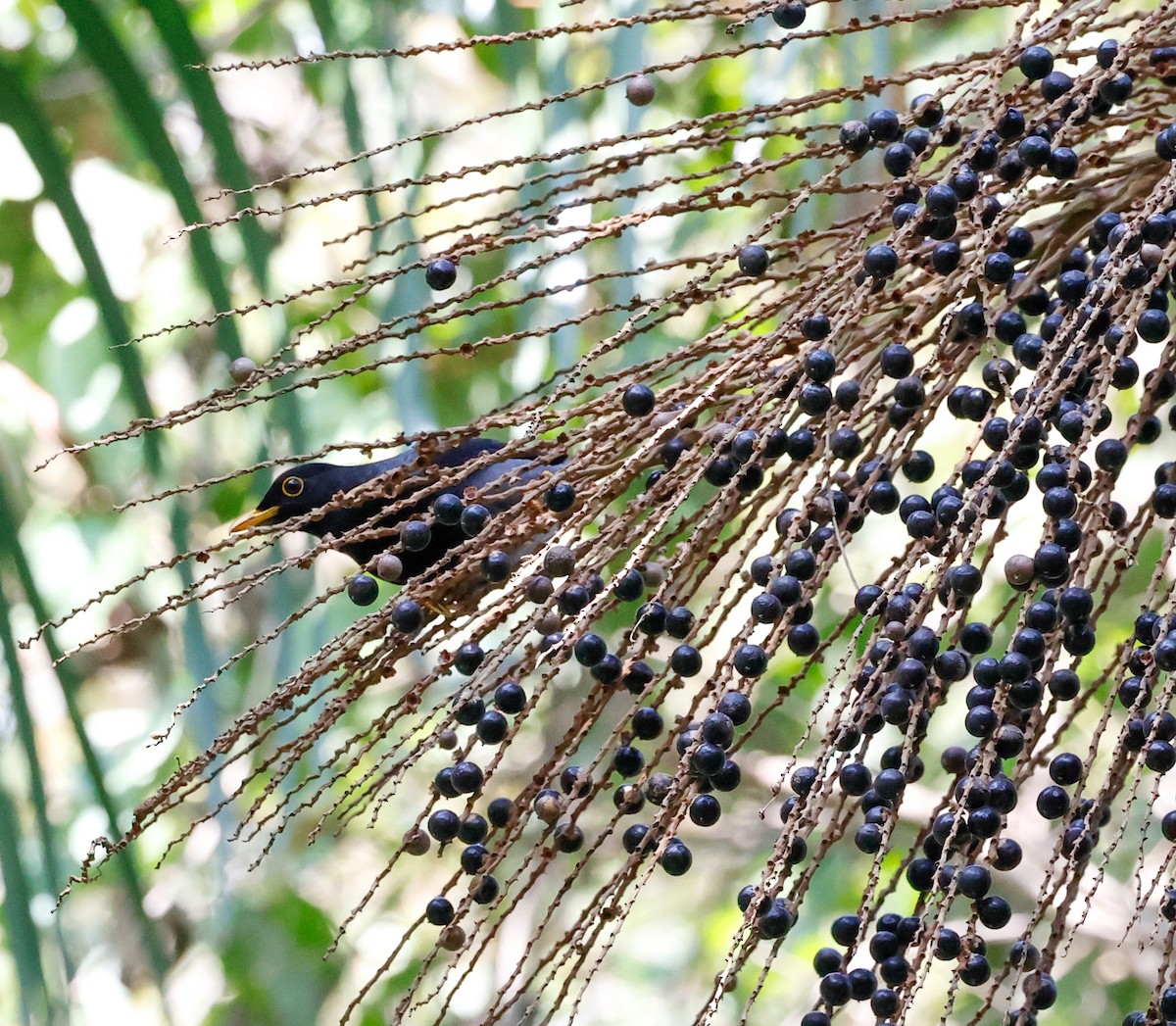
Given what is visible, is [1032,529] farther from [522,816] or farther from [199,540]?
[199,540]

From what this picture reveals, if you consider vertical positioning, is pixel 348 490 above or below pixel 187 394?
below

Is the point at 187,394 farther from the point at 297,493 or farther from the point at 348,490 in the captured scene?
the point at 348,490

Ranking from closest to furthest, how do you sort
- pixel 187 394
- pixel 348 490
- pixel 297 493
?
pixel 348 490 < pixel 297 493 < pixel 187 394

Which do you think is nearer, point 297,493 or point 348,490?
point 348,490

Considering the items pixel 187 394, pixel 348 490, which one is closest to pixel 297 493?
pixel 348 490

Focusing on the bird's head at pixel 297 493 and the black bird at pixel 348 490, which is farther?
the bird's head at pixel 297 493

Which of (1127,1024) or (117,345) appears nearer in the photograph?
(1127,1024)

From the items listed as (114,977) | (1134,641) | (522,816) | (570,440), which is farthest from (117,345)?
(114,977)

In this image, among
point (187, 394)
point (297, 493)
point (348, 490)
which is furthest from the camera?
point (187, 394)
